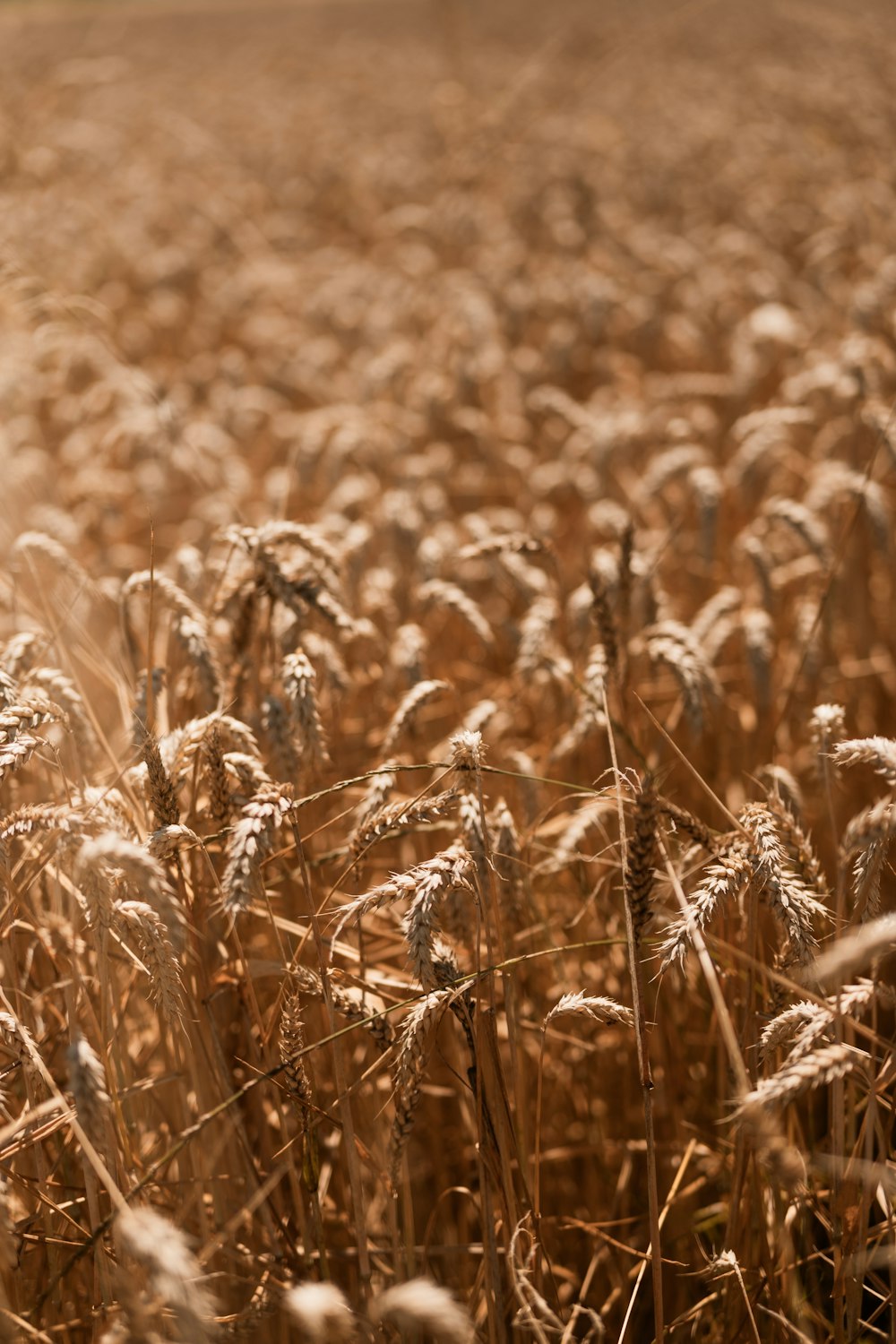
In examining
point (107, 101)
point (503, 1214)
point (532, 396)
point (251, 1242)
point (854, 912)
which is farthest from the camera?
point (107, 101)

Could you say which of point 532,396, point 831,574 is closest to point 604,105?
point 532,396

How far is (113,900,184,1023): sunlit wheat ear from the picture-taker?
3.49 feet

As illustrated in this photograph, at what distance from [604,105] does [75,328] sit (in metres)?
7.09

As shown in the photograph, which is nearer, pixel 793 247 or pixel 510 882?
pixel 510 882

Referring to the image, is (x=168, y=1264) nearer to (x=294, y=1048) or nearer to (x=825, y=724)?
(x=294, y=1048)

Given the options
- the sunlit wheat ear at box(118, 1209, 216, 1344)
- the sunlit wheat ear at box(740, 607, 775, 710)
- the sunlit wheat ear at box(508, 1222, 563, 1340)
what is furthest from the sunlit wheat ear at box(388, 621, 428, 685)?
the sunlit wheat ear at box(118, 1209, 216, 1344)

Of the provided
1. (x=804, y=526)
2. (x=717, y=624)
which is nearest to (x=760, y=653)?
(x=717, y=624)

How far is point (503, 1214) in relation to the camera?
1.28 m

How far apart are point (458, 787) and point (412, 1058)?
0.29 metres

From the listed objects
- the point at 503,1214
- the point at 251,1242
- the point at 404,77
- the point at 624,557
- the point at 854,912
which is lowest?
the point at 251,1242

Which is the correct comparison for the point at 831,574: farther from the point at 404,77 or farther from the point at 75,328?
the point at 404,77

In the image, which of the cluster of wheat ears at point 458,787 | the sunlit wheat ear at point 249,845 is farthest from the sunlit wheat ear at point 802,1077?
the sunlit wheat ear at point 249,845

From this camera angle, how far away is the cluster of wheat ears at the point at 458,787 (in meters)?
1.13

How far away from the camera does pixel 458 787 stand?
3.93ft
